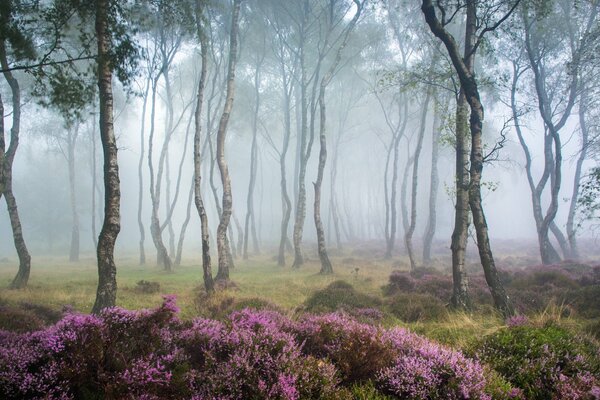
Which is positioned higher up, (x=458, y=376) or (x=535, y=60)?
(x=535, y=60)

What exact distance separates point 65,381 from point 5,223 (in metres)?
75.0

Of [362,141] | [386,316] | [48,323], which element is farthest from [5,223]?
[386,316]

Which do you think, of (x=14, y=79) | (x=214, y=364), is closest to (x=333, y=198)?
(x=14, y=79)

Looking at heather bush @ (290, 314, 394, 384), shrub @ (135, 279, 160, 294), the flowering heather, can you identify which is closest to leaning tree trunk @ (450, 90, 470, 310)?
the flowering heather

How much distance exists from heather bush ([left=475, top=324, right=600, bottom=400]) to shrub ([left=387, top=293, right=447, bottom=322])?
3.49m

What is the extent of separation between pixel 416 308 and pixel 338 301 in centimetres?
228

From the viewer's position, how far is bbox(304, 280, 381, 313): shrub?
9.92 metres

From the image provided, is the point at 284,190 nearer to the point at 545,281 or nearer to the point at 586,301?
the point at 545,281

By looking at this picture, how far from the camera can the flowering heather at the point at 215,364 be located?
3.83m

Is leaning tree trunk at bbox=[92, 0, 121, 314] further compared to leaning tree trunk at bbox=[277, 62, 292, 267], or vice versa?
leaning tree trunk at bbox=[277, 62, 292, 267]

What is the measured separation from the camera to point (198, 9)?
14.7 meters

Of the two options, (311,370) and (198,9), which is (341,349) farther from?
(198,9)

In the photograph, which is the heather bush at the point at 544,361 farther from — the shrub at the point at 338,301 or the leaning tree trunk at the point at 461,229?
the shrub at the point at 338,301

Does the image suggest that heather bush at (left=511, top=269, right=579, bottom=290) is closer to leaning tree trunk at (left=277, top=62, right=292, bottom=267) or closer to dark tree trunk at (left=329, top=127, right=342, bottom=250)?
leaning tree trunk at (left=277, top=62, right=292, bottom=267)
